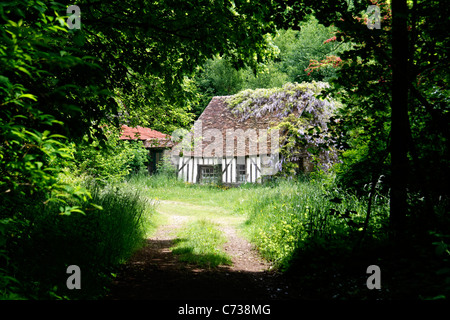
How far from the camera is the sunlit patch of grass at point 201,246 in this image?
244 inches

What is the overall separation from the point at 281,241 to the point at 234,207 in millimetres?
7144

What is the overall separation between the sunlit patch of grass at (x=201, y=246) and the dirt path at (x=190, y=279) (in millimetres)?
189

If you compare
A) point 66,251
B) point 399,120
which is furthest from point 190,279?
point 399,120

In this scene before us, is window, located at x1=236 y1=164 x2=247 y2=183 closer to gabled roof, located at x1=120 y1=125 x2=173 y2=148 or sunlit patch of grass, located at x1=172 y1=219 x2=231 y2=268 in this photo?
gabled roof, located at x1=120 y1=125 x2=173 y2=148

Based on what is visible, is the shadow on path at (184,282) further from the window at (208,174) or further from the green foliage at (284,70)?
the green foliage at (284,70)

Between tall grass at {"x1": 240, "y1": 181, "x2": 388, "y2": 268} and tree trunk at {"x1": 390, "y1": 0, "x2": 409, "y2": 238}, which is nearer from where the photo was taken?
tree trunk at {"x1": 390, "y1": 0, "x2": 409, "y2": 238}

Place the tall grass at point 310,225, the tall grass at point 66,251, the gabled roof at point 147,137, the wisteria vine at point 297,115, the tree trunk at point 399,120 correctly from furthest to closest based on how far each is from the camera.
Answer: the wisteria vine at point 297,115 < the gabled roof at point 147,137 < the tall grass at point 310,225 < the tree trunk at point 399,120 < the tall grass at point 66,251

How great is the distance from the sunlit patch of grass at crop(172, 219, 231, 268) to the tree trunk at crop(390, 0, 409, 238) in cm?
336

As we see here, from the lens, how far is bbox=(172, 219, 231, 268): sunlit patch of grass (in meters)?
6.21

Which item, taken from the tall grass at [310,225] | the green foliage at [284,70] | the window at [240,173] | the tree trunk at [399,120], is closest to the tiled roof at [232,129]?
the window at [240,173]

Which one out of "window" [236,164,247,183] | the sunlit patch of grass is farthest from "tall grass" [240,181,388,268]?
"window" [236,164,247,183]

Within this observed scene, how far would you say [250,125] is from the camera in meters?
22.2

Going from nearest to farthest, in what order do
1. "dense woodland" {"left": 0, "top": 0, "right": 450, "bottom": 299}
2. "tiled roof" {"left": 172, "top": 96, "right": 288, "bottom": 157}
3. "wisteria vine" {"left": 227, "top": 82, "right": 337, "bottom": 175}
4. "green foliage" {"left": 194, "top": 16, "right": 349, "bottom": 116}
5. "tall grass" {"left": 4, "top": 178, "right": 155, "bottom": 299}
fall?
"dense woodland" {"left": 0, "top": 0, "right": 450, "bottom": 299}, "tall grass" {"left": 4, "top": 178, "right": 155, "bottom": 299}, "wisteria vine" {"left": 227, "top": 82, "right": 337, "bottom": 175}, "tiled roof" {"left": 172, "top": 96, "right": 288, "bottom": 157}, "green foliage" {"left": 194, "top": 16, "right": 349, "bottom": 116}

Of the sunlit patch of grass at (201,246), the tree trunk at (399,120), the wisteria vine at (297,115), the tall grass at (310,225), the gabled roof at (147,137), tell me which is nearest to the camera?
the tree trunk at (399,120)
